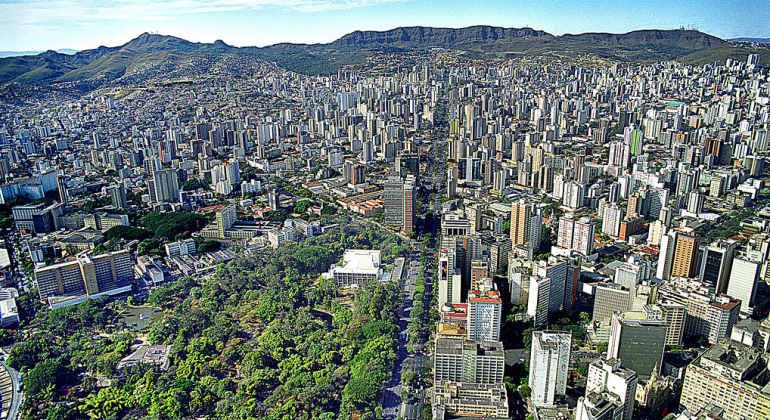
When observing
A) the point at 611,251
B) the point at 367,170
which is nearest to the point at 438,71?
the point at 367,170

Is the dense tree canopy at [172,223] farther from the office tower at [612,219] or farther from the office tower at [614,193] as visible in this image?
the office tower at [614,193]

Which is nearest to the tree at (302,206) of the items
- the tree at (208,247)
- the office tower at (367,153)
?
the tree at (208,247)

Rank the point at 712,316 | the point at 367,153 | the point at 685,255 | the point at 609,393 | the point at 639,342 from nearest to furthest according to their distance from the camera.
A: the point at 609,393 < the point at 639,342 < the point at 712,316 < the point at 685,255 < the point at 367,153

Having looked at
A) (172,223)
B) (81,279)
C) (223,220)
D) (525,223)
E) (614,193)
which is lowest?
(81,279)

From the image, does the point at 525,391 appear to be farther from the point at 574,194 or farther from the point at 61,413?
the point at 574,194

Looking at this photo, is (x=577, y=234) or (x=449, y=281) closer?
(x=449, y=281)

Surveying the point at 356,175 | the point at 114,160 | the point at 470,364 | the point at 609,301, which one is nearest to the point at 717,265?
the point at 609,301

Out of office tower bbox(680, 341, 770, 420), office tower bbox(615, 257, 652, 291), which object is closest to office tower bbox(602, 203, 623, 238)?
office tower bbox(615, 257, 652, 291)

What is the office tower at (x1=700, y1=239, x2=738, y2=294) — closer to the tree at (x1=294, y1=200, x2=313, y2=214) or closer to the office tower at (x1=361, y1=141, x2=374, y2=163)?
the tree at (x1=294, y1=200, x2=313, y2=214)
